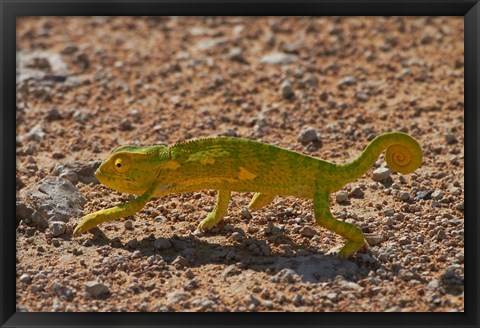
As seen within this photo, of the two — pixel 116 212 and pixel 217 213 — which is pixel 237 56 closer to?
pixel 217 213

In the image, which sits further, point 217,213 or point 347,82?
point 347,82

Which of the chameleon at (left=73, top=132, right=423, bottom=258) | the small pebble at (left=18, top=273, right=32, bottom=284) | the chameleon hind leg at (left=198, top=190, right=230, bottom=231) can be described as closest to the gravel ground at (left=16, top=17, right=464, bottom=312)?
the small pebble at (left=18, top=273, right=32, bottom=284)

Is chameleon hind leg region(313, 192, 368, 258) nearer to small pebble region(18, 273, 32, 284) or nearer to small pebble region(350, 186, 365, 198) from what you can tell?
small pebble region(350, 186, 365, 198)

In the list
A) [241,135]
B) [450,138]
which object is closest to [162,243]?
[241,135]

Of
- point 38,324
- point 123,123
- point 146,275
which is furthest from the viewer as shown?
point 123,123
